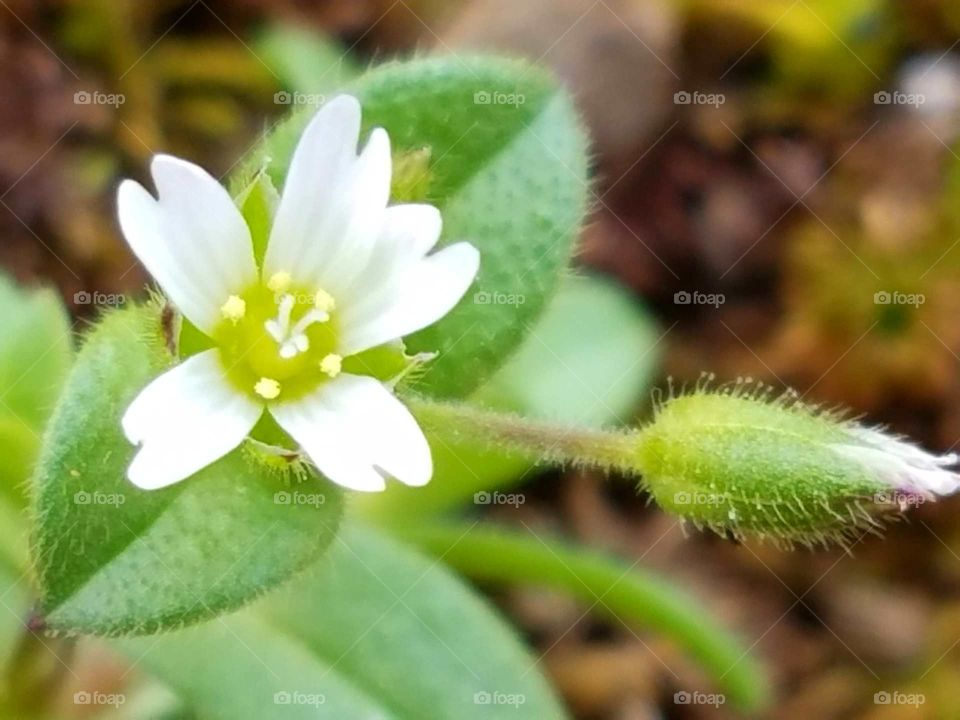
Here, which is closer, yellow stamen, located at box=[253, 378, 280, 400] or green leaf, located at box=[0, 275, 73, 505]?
yellow stamen, located at box=[253, 378, 280, 400]

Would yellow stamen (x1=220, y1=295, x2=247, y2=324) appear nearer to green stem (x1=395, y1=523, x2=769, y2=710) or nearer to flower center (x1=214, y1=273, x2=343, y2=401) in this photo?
flower center (x1=214, y1=273, x2=343, y2=401)

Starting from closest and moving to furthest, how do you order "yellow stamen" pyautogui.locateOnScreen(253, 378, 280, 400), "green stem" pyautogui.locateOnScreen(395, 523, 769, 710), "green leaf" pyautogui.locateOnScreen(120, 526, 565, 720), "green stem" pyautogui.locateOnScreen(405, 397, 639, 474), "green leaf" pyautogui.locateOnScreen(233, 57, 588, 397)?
1. "yellow stamen" pyautogui.locateOnScreen(253, 378, 280, 400)
2. "green stem" pyautogui.locateOnScreen(405, 397, 639, 474)
3. "green leaf" pyautogui.locateOnScreen(233, 57, 588, 397)
4. "green leaf" pyautogui.locateOnScreen(120, 526, 565, 720)
5. "green stem" pyautogui.locateOnScreen(395, 523, 769, 710)

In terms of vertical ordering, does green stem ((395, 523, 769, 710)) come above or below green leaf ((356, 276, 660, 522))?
below

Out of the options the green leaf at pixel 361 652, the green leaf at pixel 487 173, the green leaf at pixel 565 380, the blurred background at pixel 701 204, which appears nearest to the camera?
the green leaf at pixel 487 173

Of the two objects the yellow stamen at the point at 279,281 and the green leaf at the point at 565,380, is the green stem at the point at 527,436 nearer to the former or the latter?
the yellow stamen at the point at 279,281

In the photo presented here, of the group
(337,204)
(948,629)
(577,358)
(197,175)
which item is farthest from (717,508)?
(948,629)

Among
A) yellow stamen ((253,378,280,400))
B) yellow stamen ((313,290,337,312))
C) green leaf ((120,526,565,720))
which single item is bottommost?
green leaf ((120,526,565,720))

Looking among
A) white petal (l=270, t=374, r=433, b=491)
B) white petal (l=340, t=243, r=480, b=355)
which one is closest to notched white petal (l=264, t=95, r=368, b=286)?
white petal (l=340, t=243, r=480, b=355)

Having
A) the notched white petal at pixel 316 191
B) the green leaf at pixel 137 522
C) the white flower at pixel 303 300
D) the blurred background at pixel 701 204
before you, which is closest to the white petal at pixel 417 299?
the white flower at pixel 303 300
